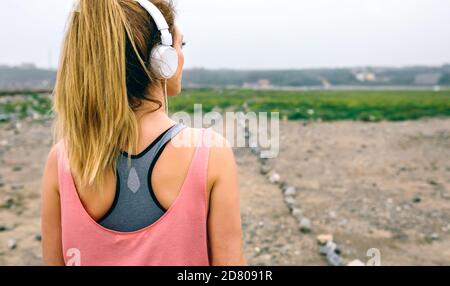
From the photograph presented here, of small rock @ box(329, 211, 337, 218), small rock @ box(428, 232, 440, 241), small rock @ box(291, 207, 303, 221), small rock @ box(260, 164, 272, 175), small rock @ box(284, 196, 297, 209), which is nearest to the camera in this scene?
small rock @ box(428, 232, 440, 241)

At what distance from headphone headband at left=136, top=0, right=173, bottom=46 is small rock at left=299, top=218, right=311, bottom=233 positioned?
470 centimetres

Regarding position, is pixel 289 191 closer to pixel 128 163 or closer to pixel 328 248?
pixel 328 248

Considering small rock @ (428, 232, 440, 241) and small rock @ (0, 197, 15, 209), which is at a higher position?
small rock @ (0, 197, 15, 209)

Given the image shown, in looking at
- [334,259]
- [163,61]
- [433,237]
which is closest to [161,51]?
[163,61]

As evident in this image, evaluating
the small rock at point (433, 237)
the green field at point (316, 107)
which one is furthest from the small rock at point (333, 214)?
the green field at point (316, 107)

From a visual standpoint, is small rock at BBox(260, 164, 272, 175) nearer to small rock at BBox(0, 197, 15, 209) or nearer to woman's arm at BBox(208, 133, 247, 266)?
small rock at BBox(0, 197, 15, 209)

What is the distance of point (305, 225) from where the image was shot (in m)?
5.53

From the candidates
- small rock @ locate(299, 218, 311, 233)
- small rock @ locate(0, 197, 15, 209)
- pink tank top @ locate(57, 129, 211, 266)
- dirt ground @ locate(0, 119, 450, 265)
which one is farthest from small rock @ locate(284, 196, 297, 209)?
pink tank top @ locate(57, 129, 211, 266)

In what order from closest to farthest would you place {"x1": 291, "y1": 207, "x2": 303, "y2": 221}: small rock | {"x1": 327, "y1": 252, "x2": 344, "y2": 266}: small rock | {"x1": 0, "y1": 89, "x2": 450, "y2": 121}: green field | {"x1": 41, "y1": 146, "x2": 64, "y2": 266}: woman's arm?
{"x1": 41, "y1": 146, "x2": 64, "y2": 266}: woman's arm, {"x1": 327, "y1": 252, "x2": 344, "y2": 266}: small rock, {"x1": 291, "y1": 207, "x2": 303, "y2": 221}: small rock, {"x1": 0, "y1": 89, "x2": 450, "y2": 121}: green field

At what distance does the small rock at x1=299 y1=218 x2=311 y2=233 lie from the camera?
5484mm

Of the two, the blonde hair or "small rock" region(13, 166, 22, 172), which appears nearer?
the blonde hair

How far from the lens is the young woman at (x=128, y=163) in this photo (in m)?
1.06

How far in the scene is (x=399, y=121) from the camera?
64.7 ft

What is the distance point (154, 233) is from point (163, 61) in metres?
0.47
